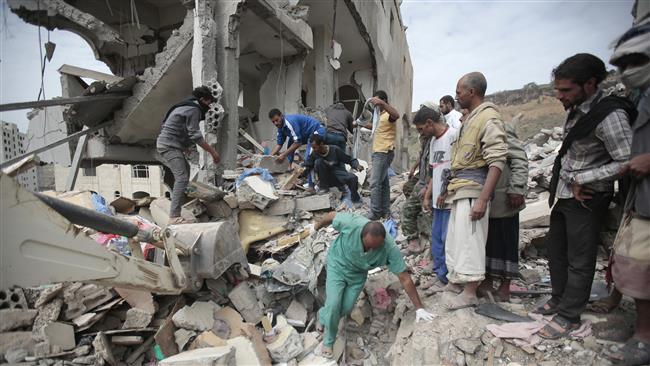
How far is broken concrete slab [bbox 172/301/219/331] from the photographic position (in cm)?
283

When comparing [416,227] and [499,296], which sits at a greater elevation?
[416,227]

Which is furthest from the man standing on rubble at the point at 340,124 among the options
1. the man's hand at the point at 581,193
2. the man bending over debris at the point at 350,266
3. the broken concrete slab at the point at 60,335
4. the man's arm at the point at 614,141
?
the broken concrete slab at the point at 60,335

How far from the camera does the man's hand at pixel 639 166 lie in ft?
5.41

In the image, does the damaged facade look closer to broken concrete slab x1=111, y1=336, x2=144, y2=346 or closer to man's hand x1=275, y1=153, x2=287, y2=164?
man's hand x1=275, y1=153, x2=287, y2=164

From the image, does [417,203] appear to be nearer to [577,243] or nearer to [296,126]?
A: [577,243]

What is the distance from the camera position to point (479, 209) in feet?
7.32

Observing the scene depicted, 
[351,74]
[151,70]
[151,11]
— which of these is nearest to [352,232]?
[151,70]

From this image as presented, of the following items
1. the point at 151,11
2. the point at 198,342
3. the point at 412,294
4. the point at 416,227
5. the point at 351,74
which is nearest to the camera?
the point at 412,294

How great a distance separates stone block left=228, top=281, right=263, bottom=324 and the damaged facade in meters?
2.59

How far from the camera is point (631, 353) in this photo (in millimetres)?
1749

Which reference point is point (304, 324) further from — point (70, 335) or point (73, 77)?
point (73, 77)

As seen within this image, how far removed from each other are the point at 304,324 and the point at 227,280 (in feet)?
3.01

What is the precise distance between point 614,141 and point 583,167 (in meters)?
0.22

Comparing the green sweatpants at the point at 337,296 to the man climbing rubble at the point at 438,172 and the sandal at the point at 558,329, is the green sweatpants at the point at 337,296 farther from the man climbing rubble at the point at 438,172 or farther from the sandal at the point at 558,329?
the sandal at the point at 558,329
